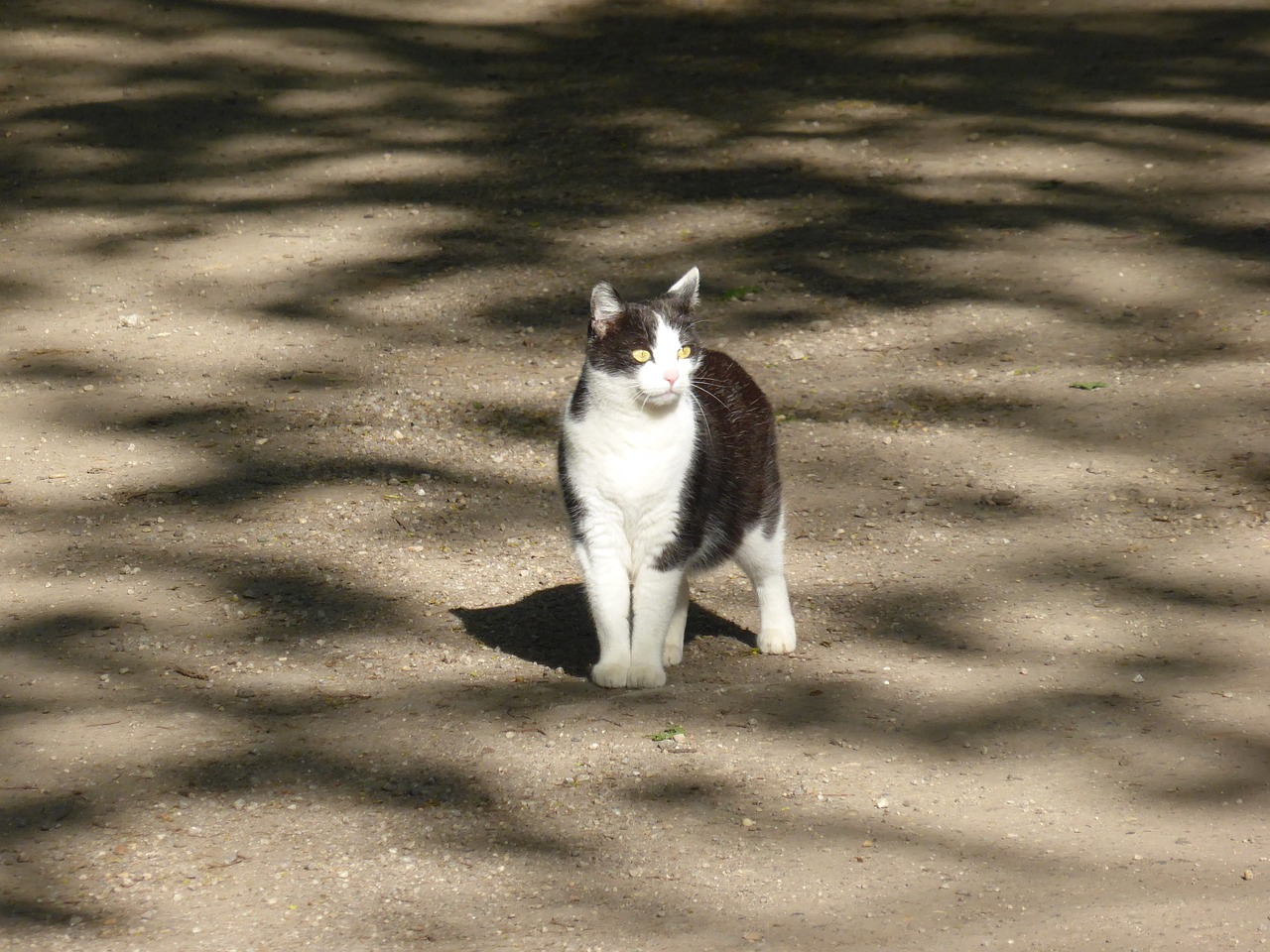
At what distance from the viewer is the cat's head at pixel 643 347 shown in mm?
4297

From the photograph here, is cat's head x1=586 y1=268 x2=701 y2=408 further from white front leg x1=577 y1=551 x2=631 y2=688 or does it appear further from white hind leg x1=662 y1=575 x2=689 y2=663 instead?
white hind leg x1=662 y1=575 x2=689 y2=663

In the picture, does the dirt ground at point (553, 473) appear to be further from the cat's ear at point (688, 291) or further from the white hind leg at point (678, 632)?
the cat's ear at point (688, 291)

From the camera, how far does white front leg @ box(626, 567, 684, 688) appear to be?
4.43m

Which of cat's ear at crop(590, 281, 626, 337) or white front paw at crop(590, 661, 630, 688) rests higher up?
cat's ear at crop(590, 281, 626, 337)

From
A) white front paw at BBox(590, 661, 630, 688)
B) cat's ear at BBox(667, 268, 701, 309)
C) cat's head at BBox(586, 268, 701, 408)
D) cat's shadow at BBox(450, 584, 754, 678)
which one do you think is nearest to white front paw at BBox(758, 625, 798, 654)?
cat's shadow at BBox(450, 584, 754, 678)

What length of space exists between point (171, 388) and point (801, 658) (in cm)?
357

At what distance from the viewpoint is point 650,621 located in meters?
4.44

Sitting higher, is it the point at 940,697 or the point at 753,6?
the point at 753,6

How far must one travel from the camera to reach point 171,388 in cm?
684

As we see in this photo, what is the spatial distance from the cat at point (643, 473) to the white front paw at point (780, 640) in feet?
1.18

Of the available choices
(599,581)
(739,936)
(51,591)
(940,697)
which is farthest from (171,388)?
(739,936)

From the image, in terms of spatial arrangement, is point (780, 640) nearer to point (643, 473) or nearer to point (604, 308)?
point (643, 473)

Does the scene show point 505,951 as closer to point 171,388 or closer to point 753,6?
point 171,388

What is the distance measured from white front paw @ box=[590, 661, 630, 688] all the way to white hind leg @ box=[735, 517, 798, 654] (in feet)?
1.95
